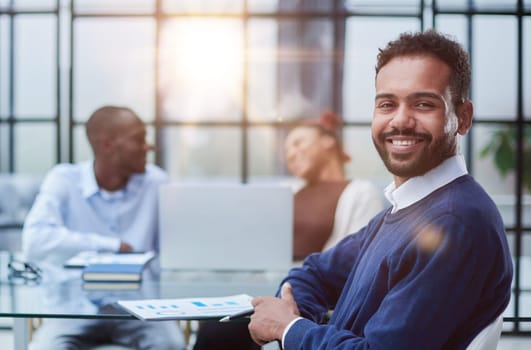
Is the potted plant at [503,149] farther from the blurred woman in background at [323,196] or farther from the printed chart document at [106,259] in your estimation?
the printed chart document at [106,259]

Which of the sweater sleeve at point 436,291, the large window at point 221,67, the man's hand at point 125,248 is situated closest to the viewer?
the sweater sleeve at point 436,291

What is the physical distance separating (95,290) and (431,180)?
4.26 feet

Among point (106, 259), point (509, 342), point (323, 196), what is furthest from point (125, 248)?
point (509, 342)

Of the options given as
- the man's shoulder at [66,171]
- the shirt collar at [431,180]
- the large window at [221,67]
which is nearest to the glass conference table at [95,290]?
the man's shoulder at [66,171]

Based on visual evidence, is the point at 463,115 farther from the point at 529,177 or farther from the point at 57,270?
the point at 529,177

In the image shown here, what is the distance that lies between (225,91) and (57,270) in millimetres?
2200

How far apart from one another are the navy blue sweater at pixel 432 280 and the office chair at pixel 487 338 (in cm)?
1

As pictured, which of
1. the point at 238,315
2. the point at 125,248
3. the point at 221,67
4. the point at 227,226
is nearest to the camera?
the point at 238,315

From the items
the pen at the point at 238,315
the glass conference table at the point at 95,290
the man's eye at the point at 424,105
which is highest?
the man's eye at the point at 424,105

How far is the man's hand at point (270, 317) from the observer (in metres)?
1.75

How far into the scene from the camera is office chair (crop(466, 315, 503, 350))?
1438mm

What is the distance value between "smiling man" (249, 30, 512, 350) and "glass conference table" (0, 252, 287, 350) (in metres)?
0.59

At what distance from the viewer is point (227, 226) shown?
275 centimetres

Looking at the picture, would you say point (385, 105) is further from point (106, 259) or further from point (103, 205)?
point (103, 205)
